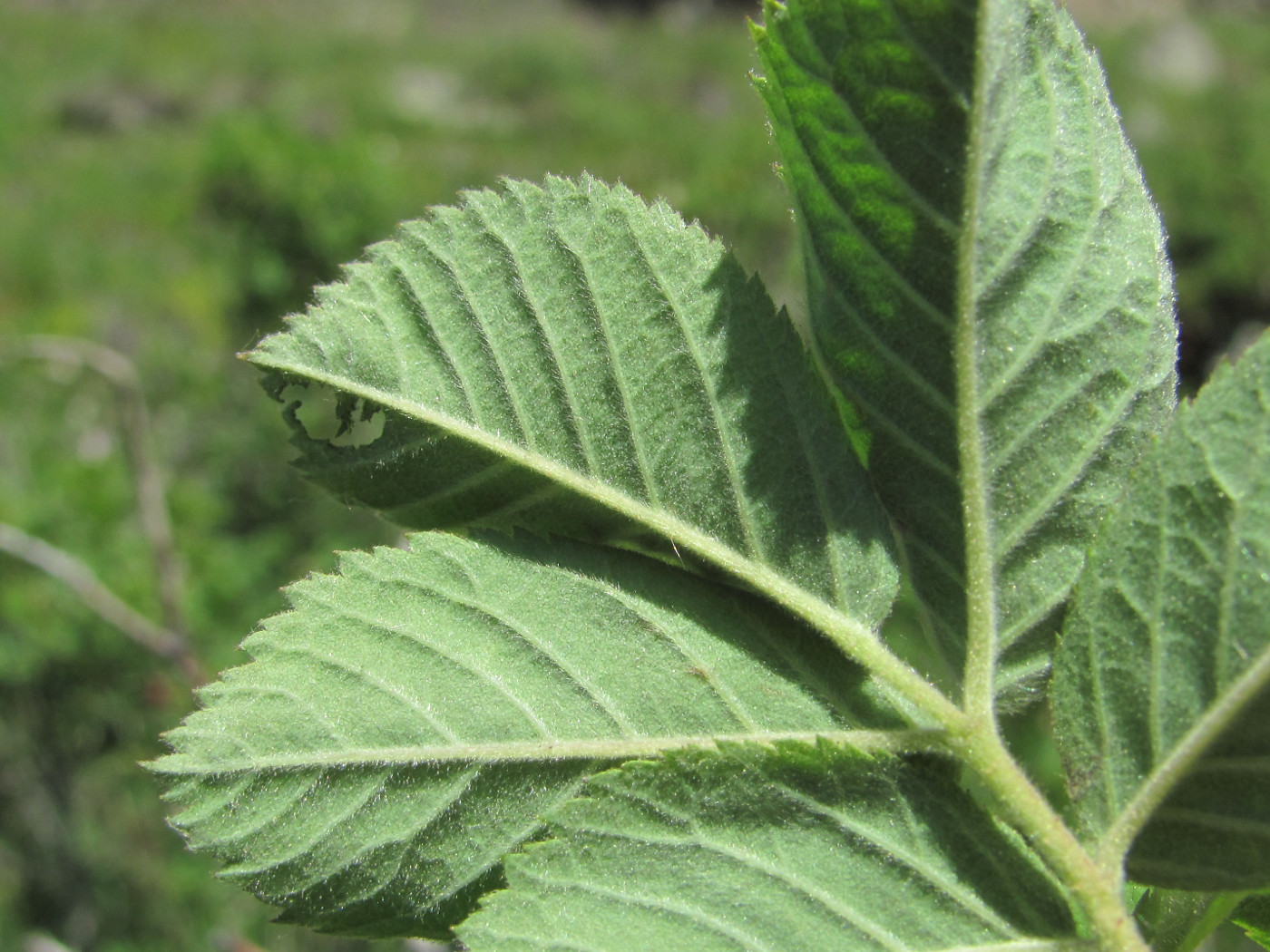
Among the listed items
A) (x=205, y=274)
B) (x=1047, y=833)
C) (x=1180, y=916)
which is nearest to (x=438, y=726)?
(x=1047, y=833)

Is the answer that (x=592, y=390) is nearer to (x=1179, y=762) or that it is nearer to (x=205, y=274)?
(x=1179, y=762)

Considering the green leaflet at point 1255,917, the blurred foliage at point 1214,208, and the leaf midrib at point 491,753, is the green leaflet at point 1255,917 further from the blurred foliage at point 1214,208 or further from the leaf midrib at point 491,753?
the blurred foliage at point 1214,208

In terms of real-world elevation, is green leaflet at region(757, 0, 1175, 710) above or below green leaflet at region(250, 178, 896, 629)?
above

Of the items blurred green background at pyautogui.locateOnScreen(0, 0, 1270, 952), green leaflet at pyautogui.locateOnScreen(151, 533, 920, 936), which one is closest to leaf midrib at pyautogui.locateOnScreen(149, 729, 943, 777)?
green leaflet at pyautogui.locateOnScreen(151, 533, 920, 936)

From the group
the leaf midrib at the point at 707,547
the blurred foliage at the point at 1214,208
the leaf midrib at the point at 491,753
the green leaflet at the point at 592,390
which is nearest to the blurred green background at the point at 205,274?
the blurred foliage at the point at 1214,208

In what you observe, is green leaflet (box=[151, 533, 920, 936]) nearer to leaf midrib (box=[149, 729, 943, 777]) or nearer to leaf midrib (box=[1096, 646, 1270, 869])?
leaf midrib (box=[149, 729, 943, 777])

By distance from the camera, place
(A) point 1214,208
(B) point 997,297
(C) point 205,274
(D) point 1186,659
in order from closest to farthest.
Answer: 1. (D) point 1186,659
2. (B) point 997,297
3. (A) point 1214,208
4. (C) point 205,274

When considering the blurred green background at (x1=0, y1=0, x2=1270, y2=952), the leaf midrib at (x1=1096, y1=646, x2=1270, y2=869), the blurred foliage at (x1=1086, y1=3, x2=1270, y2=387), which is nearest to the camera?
the leaf midrib at (x1=1096, y1=646, x2=1270, y2=869)
